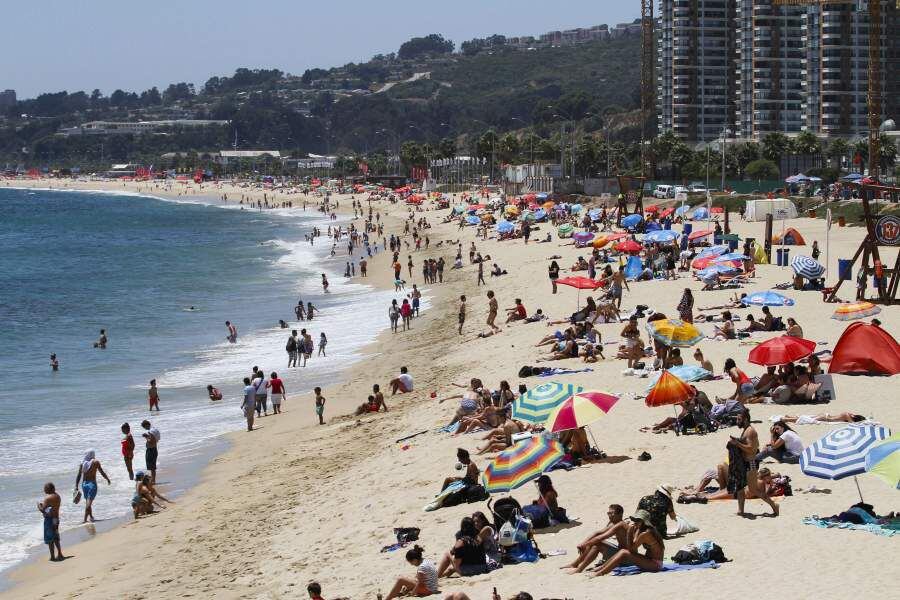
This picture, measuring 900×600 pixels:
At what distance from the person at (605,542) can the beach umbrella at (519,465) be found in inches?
77.6

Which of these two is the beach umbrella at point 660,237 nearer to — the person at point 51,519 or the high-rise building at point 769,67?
the person at point 51,519

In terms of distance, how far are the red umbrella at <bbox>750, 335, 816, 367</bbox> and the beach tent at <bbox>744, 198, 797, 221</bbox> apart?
34704 mm

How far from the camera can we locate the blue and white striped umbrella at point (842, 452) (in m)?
11.3

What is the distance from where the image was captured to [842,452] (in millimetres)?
11469

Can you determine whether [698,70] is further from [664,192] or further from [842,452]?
[842,452]

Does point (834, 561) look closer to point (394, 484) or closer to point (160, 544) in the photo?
point (394, 484)

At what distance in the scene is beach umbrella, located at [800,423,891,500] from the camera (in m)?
11.3

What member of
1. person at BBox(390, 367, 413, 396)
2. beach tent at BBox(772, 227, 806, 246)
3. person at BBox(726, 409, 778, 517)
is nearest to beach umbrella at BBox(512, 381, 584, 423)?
person at BBox(726, 409, 778, 517)

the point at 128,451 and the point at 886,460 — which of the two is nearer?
the point at 886,460

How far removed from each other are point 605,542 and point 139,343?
27.5 metres

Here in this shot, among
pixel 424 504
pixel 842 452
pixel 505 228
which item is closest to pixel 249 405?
pixel 424 504

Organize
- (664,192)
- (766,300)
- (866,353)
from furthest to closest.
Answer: (664,192)
(766,300)
(866,353)

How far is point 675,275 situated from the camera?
33.2 meters

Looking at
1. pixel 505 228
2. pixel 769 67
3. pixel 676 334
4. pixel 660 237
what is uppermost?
pixel 769 67
